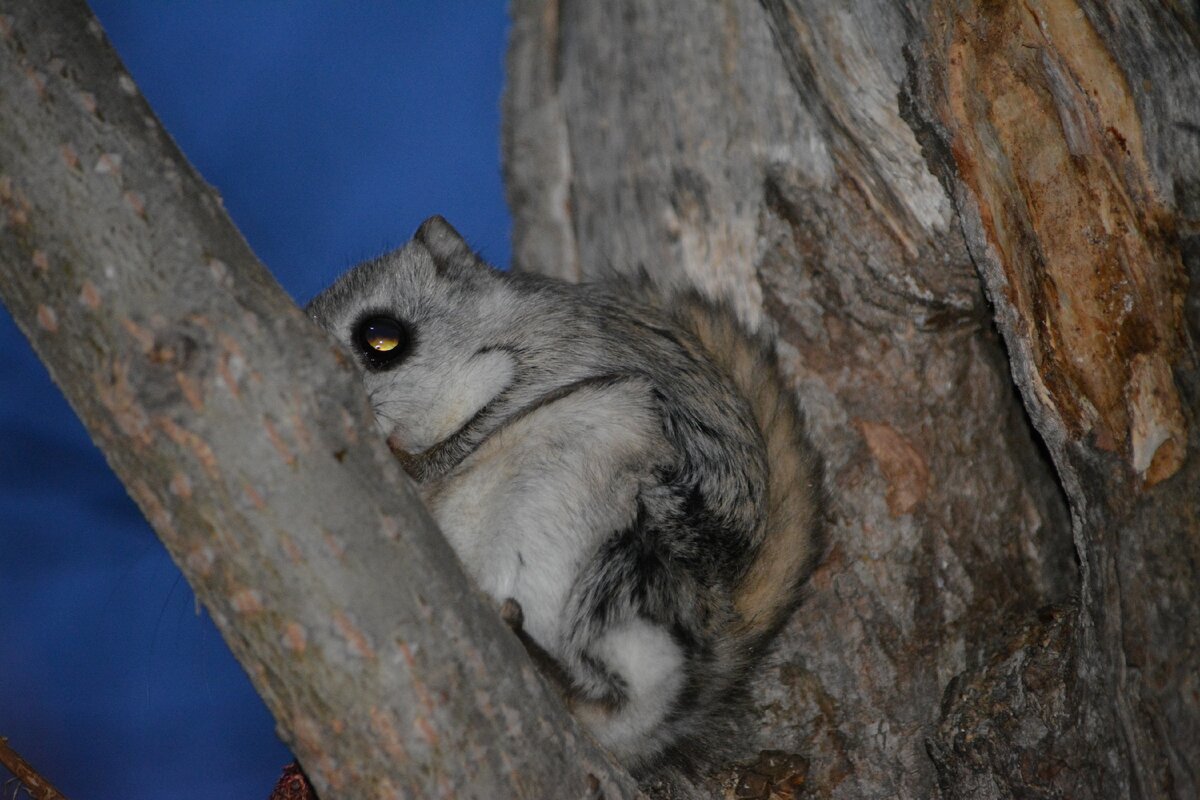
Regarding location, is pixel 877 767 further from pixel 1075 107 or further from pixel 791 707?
pixel 1075 107

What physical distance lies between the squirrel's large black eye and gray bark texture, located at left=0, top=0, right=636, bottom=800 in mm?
834

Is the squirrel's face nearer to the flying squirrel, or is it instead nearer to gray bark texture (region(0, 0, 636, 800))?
the flying squirrel

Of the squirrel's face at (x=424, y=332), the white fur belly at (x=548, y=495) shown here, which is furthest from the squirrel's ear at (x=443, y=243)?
the white fur belly at (x=548, y=495)

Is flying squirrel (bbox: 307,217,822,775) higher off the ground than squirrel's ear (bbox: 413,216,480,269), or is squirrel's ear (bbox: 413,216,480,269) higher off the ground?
squirrel's ear (bbox: 413,216,480,269)

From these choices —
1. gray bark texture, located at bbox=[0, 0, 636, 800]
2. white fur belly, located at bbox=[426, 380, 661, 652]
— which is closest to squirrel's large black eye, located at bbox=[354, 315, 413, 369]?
white fur belly, located at bbox=[426, 380, 661, 652]

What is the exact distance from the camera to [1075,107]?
55.2 inches

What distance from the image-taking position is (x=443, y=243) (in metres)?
2.06

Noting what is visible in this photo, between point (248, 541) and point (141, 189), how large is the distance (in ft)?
1.08

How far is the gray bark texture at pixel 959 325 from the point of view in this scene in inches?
51.9

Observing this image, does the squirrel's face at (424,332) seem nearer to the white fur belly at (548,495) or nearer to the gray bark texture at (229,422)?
the white fur belly at (548,495)

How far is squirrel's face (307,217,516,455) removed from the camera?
1.80 meters

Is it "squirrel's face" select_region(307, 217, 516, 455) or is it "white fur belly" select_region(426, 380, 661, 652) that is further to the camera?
"squirrel's face" select_region(307, 217, 516, 455)

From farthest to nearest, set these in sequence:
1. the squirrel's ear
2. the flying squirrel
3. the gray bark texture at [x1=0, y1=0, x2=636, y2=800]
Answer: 1. the squirrel's ear
2. the flying squirrel
3. the gray bark texture at [x1=0, y1=0, x2=636, y2=800]

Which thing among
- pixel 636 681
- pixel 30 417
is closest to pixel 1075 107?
pixel 636 681
